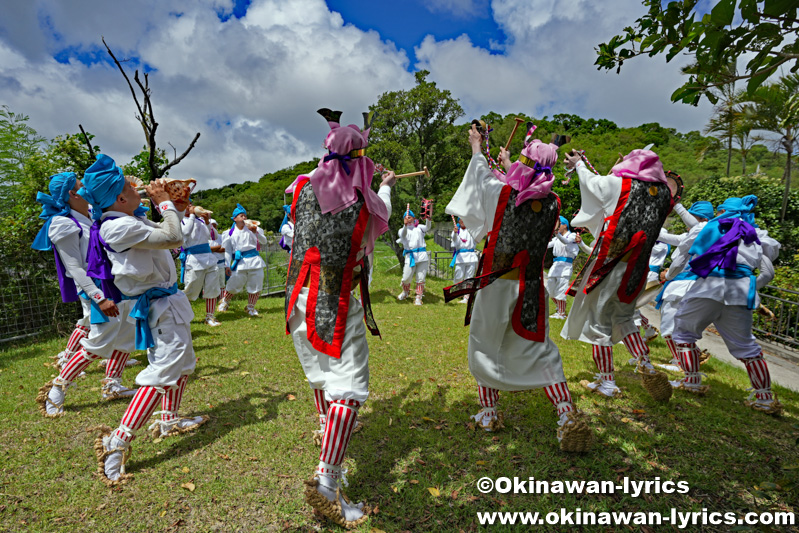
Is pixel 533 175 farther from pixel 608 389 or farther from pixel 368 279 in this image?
pixel 608 389

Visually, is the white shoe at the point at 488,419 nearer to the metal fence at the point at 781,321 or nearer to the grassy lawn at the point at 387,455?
the grassy lawn at the point at 387,455

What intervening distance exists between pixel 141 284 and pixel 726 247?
560cm

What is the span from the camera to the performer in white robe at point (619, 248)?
3.91 m

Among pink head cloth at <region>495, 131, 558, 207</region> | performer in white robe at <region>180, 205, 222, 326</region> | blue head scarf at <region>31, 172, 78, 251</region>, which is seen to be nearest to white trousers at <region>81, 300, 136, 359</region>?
blue head scarf at <region>31, 172, 78, 251</region>

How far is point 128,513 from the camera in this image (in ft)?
8.93

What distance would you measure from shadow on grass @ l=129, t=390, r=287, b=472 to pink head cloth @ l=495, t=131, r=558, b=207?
322 cm

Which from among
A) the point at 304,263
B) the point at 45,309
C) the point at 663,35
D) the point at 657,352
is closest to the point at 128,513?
the point at 304,263

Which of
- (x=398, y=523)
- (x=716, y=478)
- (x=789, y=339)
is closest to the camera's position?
(x=398, y=523)

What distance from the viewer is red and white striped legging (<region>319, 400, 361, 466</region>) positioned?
2.50m

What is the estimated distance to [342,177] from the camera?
2713 mm

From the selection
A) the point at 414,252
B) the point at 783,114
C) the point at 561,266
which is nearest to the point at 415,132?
the point at 414,252

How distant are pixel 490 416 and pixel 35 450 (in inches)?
156

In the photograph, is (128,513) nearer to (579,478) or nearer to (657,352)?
(579,478)

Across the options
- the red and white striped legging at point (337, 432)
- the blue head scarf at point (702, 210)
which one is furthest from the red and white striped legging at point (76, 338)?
the blue head scarf at point (702, 210)
